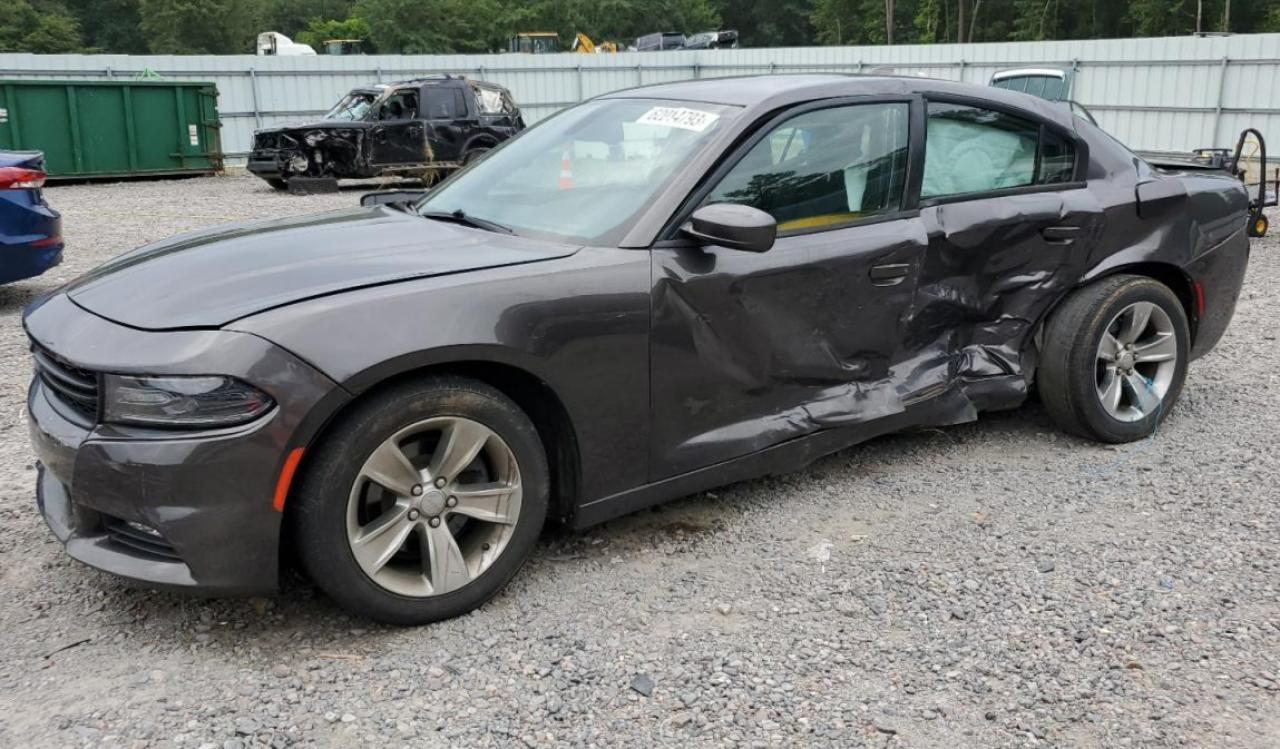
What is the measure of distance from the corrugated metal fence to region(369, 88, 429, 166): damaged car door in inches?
214

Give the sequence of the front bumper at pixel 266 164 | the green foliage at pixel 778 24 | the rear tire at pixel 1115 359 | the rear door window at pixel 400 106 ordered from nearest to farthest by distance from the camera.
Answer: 1. the rear tire at pixel 1115 359
2. the front bumper at pixel 266 164
3. the rear door window at pixel 400 106
4. the green foliage at pixel 778 24

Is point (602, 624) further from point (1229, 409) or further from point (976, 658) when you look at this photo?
point (1229, 409)

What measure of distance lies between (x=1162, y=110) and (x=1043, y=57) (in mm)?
2838

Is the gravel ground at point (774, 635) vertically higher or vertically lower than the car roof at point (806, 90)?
lower

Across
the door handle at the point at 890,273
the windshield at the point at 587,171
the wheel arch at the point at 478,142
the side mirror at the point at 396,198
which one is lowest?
the wheel arch at the point at 478,142

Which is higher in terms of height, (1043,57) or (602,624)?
(1043,57)

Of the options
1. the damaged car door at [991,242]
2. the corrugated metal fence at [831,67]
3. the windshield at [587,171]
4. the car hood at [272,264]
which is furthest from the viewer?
the corrugated metal fence at [831,67]

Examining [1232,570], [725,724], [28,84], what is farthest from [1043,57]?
[725,724]

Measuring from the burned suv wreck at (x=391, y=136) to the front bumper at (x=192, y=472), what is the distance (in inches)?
609

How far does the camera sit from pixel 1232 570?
11.6 feet

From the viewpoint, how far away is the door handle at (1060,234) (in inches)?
174

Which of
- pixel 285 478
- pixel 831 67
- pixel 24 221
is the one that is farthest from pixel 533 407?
pixel 831 67

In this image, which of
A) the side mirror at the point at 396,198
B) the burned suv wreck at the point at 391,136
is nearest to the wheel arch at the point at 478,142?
the burned suv wreck at the point at 391,136

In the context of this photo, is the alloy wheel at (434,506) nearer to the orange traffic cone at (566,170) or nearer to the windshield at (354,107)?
the orange traffic cone at (566,170)
